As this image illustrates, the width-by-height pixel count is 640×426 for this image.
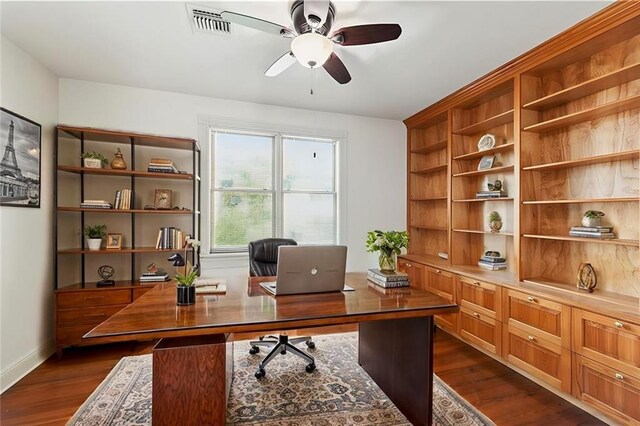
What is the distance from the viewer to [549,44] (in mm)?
2266

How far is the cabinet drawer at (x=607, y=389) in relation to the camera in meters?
1.69

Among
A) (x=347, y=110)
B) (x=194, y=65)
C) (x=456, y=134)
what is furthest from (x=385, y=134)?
(x=194, y=65)

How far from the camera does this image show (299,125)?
12.6 ft

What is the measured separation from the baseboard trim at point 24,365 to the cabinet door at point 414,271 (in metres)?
3.59

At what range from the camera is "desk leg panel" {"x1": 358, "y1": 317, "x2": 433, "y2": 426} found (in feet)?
5.75

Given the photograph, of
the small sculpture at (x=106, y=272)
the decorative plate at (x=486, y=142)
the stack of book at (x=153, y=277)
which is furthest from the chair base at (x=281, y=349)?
the decorative plate at (x=486, y=142)

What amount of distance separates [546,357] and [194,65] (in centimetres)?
360

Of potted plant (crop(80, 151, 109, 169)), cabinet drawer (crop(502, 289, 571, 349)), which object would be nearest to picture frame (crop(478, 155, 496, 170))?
cabinet drawer (crop(502, 289, 571, 349))

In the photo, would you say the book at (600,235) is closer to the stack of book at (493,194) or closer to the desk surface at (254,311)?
the stack of book at (493,194)

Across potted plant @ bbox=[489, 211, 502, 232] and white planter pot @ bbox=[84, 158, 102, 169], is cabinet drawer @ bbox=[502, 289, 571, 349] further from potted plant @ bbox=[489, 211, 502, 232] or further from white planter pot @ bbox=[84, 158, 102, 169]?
white planter pot @ bbox=[84, 158, 102, 169]

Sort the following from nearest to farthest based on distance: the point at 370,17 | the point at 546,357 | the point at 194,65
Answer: the point at 370,17, the point at 546,357, the point at 194,65

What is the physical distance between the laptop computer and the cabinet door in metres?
1.96

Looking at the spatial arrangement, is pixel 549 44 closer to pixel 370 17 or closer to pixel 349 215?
pixel 370 17

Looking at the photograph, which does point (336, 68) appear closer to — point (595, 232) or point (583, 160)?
point (583, 160)
